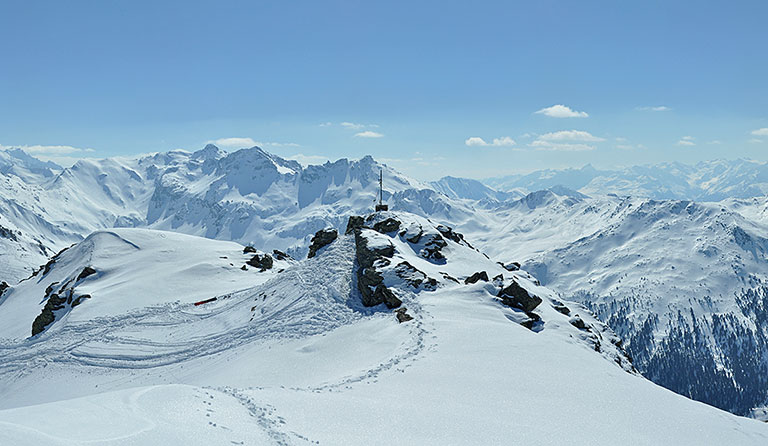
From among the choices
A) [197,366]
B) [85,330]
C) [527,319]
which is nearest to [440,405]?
[527,319]

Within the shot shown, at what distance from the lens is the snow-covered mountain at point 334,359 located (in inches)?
Answer: 615

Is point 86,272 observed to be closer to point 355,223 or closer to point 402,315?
point 355,223

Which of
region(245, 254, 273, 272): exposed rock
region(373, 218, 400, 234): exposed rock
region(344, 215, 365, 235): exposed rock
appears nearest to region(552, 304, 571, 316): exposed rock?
region(373, 218, 400, 234): exposed rock

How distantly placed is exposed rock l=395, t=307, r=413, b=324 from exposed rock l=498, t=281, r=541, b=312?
344 inches

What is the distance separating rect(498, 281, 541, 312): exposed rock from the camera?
3725 cm

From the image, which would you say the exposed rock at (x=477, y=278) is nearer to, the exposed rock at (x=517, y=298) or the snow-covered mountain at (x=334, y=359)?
the snow-covered mountain at (x=334, y=359)

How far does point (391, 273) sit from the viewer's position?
130 feet

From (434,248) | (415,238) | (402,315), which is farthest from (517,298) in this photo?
(415,238)

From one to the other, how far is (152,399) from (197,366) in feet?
69.7

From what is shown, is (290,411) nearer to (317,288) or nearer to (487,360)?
(487,360)

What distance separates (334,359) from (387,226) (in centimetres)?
2764

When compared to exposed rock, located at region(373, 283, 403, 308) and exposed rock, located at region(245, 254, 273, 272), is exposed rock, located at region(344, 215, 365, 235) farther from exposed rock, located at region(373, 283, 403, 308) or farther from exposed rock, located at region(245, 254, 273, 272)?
exposed rock, located at region(245, 254, 273, 272)

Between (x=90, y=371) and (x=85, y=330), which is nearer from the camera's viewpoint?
(x=90, y=371)

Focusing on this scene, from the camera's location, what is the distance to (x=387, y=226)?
55.1 m
